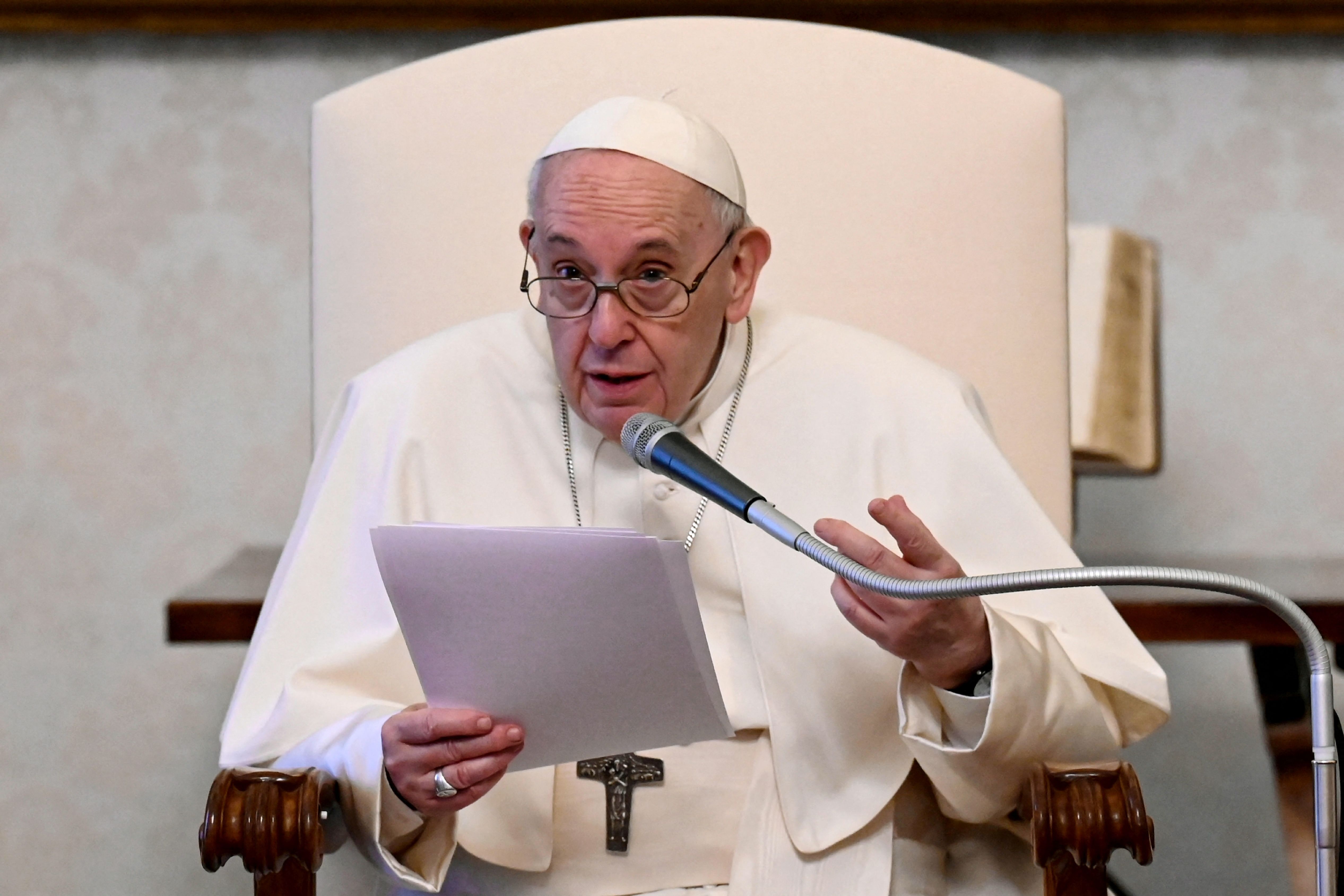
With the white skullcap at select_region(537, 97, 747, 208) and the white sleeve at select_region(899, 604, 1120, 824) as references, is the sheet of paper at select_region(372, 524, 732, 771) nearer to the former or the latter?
the white sleeve at select_region(899, 604, 1120, 824)

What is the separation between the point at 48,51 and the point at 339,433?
2.14m

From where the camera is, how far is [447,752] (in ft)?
5.56

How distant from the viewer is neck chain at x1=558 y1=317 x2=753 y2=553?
87.1 inches

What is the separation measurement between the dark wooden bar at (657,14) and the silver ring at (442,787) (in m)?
2.42

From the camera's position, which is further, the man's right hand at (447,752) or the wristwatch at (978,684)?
the wristwatch at (978,684)

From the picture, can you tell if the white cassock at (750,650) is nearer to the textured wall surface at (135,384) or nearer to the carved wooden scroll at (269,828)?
the carved wooden scroll at (269,828)

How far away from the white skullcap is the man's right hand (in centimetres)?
82

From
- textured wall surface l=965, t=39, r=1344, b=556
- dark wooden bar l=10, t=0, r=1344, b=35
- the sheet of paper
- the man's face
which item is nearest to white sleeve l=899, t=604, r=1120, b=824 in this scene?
the sheet of paper

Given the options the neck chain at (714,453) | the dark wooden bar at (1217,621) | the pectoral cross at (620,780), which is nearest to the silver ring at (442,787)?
the pectoral cross at (620,780)

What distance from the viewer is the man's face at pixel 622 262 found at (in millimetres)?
2039

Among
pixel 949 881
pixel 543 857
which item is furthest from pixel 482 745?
pixel 949 881

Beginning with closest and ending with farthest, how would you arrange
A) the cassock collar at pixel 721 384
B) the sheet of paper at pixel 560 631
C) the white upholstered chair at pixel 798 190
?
the sheet of paper at pixel 560 631, the cassock collar at pixel 721 384, the white upholstered chair at pixel 798 190

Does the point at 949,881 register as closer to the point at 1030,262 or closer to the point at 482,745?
the point at 482,745

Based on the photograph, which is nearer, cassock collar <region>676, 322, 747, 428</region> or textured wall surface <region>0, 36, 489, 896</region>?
cassock collar <region>676, 322, 747, 428</region>
